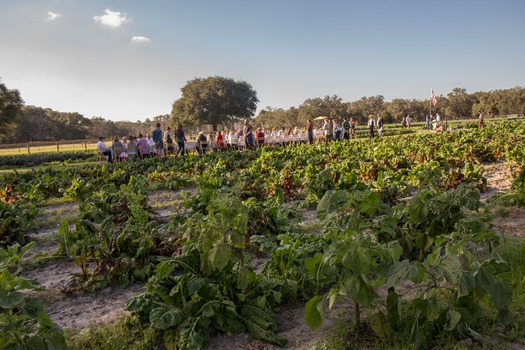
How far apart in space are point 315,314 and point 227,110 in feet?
217

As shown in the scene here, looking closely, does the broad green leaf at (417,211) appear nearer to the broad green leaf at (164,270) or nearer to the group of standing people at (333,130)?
the broad green leaf at (164,270)

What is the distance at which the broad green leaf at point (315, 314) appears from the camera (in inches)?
99.4

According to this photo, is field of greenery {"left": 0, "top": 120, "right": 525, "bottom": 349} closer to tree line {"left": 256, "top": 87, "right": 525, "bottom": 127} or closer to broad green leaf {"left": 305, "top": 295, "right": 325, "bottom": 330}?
broad green leaf {"left": 305, "top": 295, "right": 325, "bottom": 330}

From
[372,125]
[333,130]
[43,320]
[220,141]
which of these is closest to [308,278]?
[43,320]

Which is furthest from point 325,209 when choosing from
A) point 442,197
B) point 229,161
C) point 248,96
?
point 248,96

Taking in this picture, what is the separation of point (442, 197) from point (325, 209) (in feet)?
6.22

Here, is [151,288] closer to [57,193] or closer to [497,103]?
[57,193]

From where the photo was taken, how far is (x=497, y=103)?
92.7 metres

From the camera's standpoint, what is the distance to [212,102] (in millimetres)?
65562

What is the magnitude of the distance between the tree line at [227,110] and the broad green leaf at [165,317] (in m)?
41.2

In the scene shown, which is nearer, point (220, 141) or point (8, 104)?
point (220, 141)

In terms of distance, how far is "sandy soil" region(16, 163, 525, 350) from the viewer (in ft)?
10.1

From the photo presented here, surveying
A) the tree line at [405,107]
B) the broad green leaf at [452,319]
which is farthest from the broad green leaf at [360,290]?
the tree line at [405,107]

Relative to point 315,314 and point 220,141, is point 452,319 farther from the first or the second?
point 220,141
